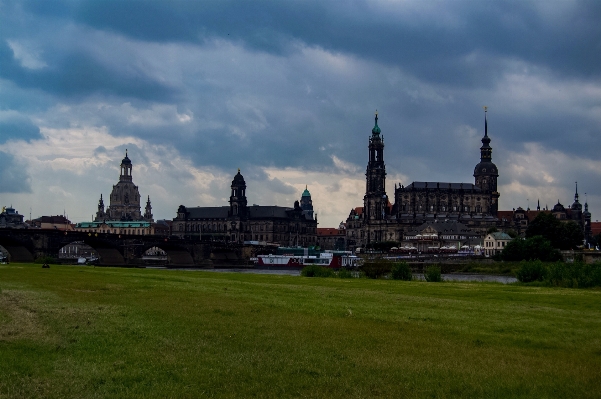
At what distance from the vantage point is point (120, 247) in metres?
116

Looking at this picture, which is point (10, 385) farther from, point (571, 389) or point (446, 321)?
point (446, 321)

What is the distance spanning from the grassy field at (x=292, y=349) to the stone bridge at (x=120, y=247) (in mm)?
82897

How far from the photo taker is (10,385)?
36.9 ft

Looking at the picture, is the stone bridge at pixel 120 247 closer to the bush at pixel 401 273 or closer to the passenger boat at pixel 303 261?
the passenger boat at pixel 303 261

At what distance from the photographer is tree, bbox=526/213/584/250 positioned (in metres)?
139

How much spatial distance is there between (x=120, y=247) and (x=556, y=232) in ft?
281

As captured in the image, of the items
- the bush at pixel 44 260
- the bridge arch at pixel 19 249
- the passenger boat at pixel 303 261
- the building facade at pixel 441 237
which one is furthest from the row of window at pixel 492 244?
the bridge arch at pixel 19 249

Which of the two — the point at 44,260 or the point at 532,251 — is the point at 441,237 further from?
the point at 44,260

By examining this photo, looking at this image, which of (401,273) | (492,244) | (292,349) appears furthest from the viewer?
(492,244)

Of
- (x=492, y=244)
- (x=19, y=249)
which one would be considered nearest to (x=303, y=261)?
(x=492, y=244)

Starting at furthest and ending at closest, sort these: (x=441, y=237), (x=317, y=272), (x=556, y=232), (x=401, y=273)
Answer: (x=441, y=237), (x=556, y=232), (x=317, y=272), (x=401, y=273)

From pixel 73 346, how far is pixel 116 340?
1.02 metres

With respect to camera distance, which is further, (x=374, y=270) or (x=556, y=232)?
(x=556, y=232)

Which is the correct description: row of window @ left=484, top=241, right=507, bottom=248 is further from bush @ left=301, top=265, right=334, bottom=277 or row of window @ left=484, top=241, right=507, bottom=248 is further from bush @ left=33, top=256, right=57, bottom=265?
bush @ left=301, top=265, right=334, bottom=277
